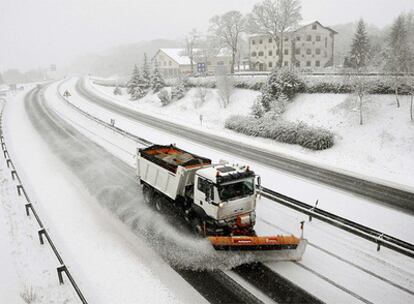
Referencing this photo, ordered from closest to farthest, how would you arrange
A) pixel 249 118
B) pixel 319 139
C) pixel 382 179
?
1. pixel 382 179
2. pixel 319 139
3. pixel 249 118

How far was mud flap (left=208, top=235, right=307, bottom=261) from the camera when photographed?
38.2 ft

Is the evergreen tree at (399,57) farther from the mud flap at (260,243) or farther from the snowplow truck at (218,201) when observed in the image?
the mud flap at (260,243)

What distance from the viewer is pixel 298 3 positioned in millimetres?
55062

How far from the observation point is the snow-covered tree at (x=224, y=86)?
41.7m

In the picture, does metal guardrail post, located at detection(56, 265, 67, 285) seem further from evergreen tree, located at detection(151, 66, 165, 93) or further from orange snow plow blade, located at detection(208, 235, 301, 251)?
evergreen tree, located at detection(151, 66, 165, 93)

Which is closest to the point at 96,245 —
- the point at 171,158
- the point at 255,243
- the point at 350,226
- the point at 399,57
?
the point at 171,158

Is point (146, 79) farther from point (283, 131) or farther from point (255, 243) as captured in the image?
point (255, 243)

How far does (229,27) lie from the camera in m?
67.6

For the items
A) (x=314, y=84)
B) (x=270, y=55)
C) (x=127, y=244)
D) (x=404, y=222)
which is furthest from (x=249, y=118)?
(x=270, y=55)

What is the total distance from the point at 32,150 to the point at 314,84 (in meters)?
28.5

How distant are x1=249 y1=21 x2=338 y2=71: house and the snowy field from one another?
34.9 m

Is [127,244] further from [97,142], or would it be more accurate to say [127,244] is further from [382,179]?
[97,142]

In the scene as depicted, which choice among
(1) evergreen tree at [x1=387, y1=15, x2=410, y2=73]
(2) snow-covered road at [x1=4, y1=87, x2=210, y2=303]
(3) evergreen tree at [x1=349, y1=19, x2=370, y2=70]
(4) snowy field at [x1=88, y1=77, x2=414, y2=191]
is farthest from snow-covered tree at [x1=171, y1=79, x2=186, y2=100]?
(1) evergreen tree at [x1=387, y1=15, x2=410, y2=73]

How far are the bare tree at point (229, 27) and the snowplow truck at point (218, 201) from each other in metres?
55.2
